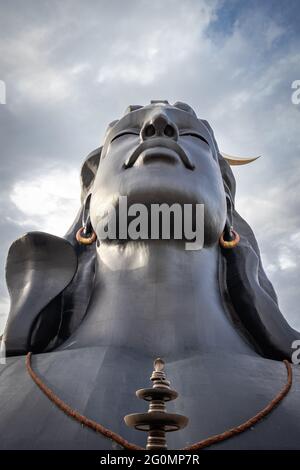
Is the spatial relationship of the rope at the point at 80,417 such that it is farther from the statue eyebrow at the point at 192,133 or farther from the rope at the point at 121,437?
the statue eyebrow at the point at 192,133

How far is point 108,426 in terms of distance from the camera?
2.61 metres

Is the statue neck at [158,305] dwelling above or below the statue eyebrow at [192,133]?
below

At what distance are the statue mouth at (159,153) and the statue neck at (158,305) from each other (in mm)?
757

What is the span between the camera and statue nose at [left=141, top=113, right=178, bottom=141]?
4504 millimetres

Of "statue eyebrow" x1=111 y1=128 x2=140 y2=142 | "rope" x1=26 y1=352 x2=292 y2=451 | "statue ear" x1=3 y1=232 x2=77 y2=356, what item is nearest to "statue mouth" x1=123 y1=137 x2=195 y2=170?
"statue eyebrow" x1=111 y1=128 x2=140 y2=142

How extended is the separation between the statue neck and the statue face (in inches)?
15.2

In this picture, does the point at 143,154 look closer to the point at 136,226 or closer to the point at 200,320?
the point at 136,226

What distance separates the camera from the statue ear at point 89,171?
5918mm

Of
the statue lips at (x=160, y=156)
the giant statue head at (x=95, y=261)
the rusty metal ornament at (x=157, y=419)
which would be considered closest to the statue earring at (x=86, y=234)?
the giant statue head at (x=95, y=261)

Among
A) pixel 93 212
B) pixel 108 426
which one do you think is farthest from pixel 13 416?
pixel 93 212

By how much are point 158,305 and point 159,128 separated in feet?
5.49

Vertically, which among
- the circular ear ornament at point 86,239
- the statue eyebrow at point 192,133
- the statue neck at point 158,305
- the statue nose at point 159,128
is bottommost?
the statue neck at point 158,305

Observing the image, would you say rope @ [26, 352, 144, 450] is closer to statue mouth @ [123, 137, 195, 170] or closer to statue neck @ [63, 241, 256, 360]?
statue neck @ [63, 241, 256, 360]

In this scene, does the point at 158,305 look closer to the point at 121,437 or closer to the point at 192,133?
the point at 121,437
